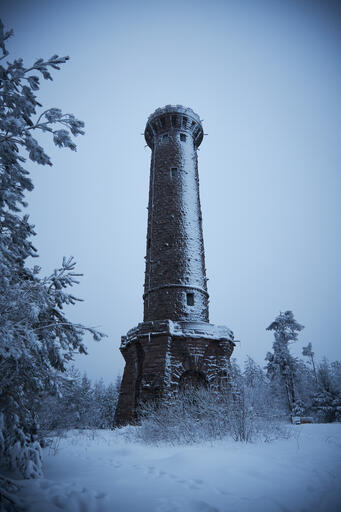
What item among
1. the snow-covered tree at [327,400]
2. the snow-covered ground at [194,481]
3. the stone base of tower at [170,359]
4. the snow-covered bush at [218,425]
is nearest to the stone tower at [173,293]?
the stone base of tower at [170,359]

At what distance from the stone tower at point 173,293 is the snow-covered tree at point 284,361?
13.2 metres

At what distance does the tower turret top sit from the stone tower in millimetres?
66

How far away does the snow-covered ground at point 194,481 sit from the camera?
11.2 feet

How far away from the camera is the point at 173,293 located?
15.0 metres

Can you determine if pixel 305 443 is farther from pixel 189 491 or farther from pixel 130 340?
pixel 130 340

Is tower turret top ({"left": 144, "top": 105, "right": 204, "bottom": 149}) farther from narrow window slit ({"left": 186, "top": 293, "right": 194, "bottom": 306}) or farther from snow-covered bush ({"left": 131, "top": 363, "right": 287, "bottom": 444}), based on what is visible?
snow-covered bush ({"left": 131, "top": 363, "right": 287, "bottom": 444})

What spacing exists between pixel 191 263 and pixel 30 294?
1129cm

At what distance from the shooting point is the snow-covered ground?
3.42 meters

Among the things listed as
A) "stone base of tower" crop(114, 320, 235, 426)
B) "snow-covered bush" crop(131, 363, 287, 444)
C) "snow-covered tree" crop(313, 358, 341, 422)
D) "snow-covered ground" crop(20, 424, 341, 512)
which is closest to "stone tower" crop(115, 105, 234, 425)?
"stone base of tower" crop(114, 320, 235, 426)

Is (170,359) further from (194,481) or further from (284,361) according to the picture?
(284,361)


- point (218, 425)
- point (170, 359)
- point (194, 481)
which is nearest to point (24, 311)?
point (194, 481)

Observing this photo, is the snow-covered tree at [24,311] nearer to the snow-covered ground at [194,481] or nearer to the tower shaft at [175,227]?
the snow-covered ground at [194,481]

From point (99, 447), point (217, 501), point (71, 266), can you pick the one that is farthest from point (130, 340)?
point (217, 501)

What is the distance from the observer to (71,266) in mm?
6453
